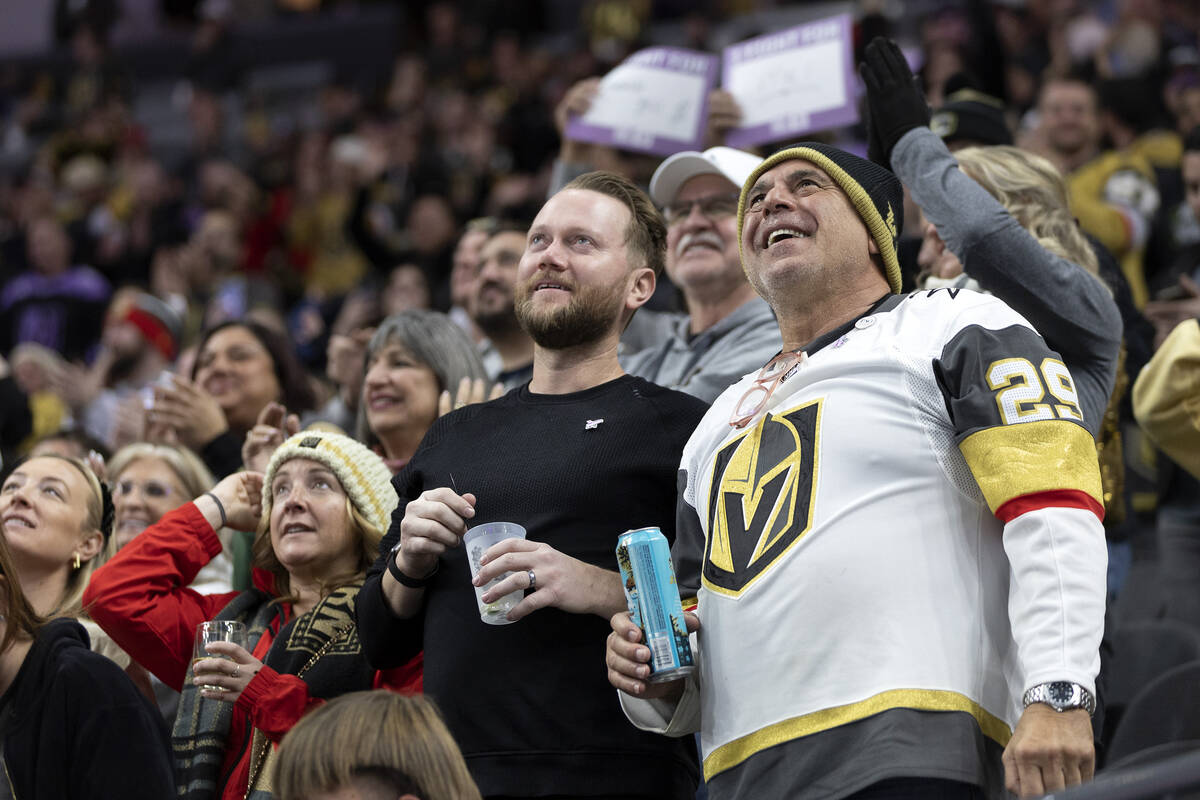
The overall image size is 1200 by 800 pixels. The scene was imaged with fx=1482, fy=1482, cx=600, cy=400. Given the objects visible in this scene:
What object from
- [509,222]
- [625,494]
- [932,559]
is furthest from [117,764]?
[509,222]

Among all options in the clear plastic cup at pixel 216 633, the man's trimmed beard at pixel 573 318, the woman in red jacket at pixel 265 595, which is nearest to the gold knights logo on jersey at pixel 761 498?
the man's trimmed beard at pixel 573 318

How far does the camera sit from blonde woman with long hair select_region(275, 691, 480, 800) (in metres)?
2.26

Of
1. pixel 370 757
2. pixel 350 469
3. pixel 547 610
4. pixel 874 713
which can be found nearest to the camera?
pixel 370 757

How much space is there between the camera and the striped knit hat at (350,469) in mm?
3850

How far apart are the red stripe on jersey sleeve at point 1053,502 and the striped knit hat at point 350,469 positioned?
72.8 inches

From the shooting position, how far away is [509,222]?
5297 millimetres

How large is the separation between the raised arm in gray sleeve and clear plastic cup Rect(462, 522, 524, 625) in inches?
50.2

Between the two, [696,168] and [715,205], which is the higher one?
[696,168]

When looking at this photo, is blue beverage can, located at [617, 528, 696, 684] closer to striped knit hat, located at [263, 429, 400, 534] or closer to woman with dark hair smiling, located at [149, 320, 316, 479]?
striped knit hat, located at [263, 429, 400, 534]

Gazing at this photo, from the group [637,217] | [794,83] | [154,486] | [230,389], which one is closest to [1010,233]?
[637,217]

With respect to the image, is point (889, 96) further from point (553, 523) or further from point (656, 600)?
point (656, 600)

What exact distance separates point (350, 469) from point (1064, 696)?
2.11 metres

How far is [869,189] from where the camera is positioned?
298 cm

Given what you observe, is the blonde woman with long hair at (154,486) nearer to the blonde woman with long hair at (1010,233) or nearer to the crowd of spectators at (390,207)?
the crowd of spectators at (390,207)
